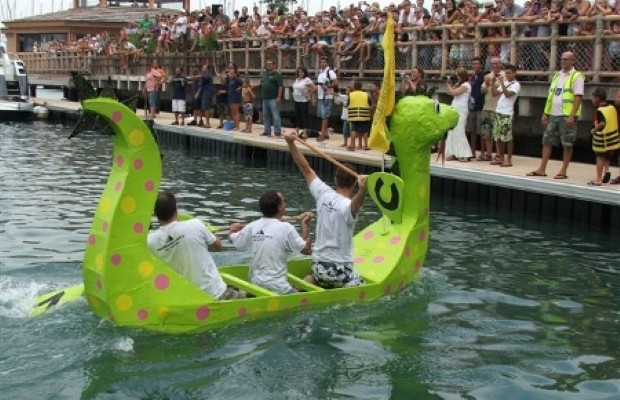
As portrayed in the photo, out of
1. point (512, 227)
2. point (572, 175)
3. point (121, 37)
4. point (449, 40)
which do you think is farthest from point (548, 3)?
point (121, 37)

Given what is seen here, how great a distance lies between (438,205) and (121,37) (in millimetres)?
25818

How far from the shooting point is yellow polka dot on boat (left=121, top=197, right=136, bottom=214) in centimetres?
808

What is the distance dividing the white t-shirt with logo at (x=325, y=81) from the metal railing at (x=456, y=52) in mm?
1601

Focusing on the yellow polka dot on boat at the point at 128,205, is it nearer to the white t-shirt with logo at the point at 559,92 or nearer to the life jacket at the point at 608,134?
the life jacket at the point at 608,134

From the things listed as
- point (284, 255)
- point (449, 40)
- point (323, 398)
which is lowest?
point (323, 398)

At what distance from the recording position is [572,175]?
1636 cm

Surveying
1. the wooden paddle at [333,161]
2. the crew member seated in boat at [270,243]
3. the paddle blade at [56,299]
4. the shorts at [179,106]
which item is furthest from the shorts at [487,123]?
the shorts at [179,106]

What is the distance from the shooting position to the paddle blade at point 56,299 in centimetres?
881

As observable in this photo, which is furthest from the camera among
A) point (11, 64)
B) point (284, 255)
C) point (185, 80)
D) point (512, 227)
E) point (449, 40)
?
point (11, 64)

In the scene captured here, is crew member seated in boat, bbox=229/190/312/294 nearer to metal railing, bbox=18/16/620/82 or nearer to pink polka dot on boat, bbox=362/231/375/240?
pink polka dot on boat, bbox=362/231/375/240

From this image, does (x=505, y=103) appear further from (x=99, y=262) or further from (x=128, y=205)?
(x=99, y=262)

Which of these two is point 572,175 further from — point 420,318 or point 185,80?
point 185,80

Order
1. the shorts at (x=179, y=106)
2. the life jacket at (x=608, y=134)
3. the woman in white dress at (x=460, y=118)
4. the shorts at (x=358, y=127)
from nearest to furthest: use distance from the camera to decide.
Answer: the life jacket at (x=608, y=134) < the woman in white dress at (x=460, y=118) < the shorts at (x=358, y=127) < the shorts at (x=179, y=106)

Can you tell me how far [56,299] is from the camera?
351 inches
